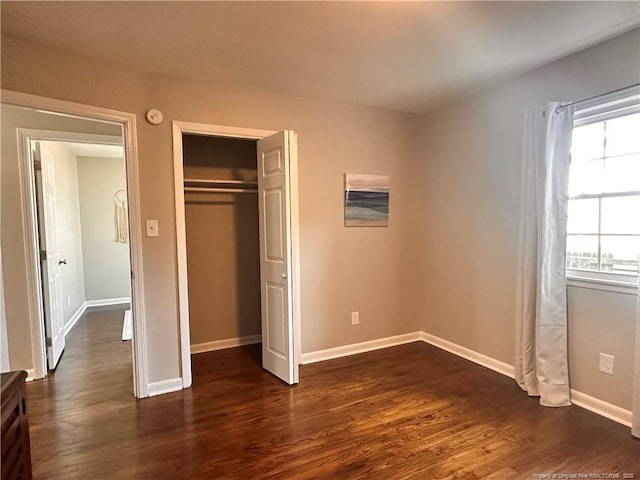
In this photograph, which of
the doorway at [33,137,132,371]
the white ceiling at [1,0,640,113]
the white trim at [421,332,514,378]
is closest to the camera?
the white ceiling at [1,0,640,113]

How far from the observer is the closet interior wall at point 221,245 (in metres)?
3.83

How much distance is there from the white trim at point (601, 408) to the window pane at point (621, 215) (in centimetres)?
119

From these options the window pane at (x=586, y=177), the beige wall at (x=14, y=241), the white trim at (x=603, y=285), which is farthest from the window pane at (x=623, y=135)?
the beige wall at (x=14, y=241)

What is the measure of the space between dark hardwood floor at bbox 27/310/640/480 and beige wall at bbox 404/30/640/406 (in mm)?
454

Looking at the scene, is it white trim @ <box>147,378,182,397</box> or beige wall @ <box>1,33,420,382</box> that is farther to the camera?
white trim @ <box>147,378,182,397</box>

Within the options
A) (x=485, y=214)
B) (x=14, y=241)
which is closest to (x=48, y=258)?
(x=14, y=241)

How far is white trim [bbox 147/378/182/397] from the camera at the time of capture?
2.87 m

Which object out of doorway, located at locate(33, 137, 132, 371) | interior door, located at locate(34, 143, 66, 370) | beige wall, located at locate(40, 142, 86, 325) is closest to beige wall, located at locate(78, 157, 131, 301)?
doorway, located at locate(33, 137, 132, 371)

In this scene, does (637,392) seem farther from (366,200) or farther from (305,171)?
(305,171)

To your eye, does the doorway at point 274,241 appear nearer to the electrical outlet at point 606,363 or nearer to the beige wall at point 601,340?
the beige wall at point 601,340

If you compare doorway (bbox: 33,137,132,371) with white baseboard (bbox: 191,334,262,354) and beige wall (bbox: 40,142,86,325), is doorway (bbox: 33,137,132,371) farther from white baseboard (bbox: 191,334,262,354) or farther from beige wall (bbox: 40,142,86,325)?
white baseboard (bbox: 191,334,262,354)

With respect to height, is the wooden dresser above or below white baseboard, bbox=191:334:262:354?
above

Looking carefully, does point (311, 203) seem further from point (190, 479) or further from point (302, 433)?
point (190, 479)

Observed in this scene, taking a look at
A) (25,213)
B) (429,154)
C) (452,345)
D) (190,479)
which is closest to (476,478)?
(190,479)
